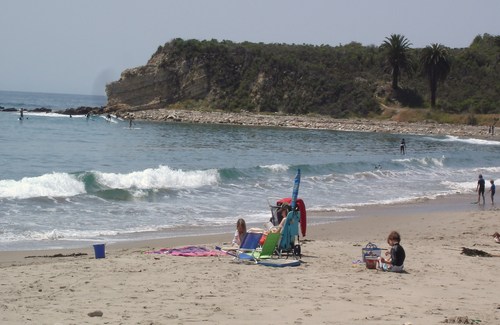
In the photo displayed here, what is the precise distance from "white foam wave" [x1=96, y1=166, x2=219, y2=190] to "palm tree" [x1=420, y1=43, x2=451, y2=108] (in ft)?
178

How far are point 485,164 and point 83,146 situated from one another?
2312cm

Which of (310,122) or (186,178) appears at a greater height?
(310,122)

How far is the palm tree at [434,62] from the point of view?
77.6 meters

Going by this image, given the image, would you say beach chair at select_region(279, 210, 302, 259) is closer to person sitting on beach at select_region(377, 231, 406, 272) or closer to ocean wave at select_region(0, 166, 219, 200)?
person sitting on beach at select_region(377, 231, 406, 272)

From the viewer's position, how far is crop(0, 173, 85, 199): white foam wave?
20875mm

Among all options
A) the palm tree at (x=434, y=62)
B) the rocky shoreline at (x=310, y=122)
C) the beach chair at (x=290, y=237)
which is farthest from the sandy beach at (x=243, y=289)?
the palm tree at (x=434, y=62)

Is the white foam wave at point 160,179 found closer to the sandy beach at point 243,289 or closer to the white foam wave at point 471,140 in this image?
the sandy beach at point 243,289

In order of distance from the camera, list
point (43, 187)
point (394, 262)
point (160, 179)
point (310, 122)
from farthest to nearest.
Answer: point (310, 122) < point (160, 179) < point (43, 187) < point (394, 262)

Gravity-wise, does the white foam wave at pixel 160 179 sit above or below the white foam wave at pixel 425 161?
below

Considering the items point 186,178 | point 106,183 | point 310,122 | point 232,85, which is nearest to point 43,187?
point 106,183

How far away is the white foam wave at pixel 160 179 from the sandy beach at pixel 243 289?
10.8 metres

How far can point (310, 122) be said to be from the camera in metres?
74.2

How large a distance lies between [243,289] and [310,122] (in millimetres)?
65250

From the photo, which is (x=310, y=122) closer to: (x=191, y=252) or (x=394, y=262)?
(x=191, y=252)
